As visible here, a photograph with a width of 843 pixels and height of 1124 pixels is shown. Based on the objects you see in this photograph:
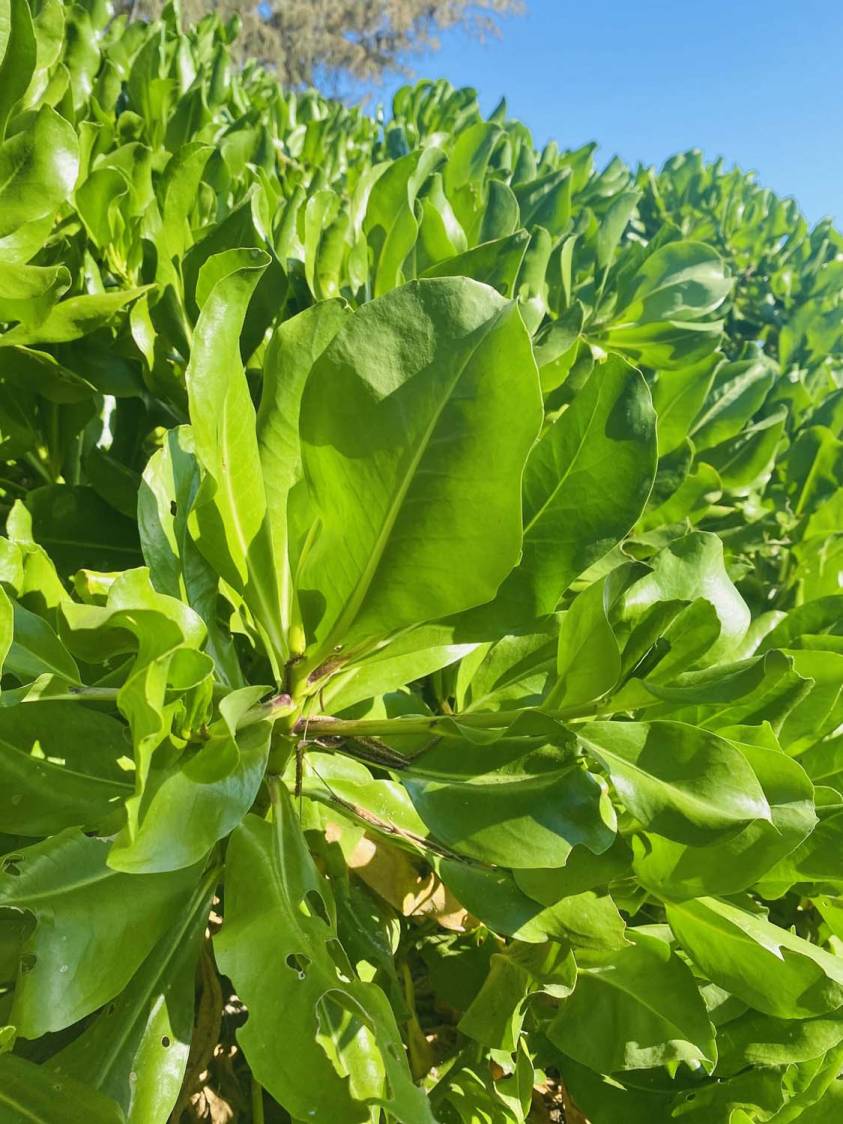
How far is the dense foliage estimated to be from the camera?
76 cm

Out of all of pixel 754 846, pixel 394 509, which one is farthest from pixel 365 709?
pixel 754 846

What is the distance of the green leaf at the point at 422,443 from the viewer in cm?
75

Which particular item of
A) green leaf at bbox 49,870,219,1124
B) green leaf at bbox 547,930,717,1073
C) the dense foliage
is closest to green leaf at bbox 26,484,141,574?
the dense foliage

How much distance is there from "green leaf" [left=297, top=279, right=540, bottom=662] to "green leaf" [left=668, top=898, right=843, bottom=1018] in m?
0.45

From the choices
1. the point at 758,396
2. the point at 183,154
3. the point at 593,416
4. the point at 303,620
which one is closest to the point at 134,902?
the point at 303,620

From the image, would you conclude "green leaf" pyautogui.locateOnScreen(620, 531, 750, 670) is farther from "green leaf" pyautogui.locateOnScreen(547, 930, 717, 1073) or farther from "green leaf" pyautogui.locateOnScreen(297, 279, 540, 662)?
"green leaf" pyautogui.locateOnScreen(547, 930, 717, 1073)

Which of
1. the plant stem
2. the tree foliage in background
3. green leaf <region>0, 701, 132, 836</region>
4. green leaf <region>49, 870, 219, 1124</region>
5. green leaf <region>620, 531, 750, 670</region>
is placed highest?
the tree foliage in background

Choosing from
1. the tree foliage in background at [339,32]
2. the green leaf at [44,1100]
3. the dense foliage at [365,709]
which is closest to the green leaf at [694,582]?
the dense foliage at [365,709]

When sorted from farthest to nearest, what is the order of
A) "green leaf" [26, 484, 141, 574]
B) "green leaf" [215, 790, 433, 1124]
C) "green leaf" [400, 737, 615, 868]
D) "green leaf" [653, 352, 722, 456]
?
1. "green leaf" [653, 352, 722, 456]
2. "green leaf" [26, 484, 141, 574]
3. "green leaf" [400, 737, 615, 868]
4. "green leaf" [215, 790, 433, 1124]

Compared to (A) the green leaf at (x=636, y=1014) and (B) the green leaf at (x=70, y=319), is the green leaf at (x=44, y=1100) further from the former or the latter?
(B) the green leaf at (x=70, y=319)

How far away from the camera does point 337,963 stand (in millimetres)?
872

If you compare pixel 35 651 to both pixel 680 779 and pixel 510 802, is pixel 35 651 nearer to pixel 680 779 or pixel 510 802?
pixel 510 802

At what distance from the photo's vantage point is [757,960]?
92 cm

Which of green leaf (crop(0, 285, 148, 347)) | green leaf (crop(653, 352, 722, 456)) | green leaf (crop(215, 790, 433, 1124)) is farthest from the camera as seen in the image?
green leaf (crop(653, 352, 722, 456))
